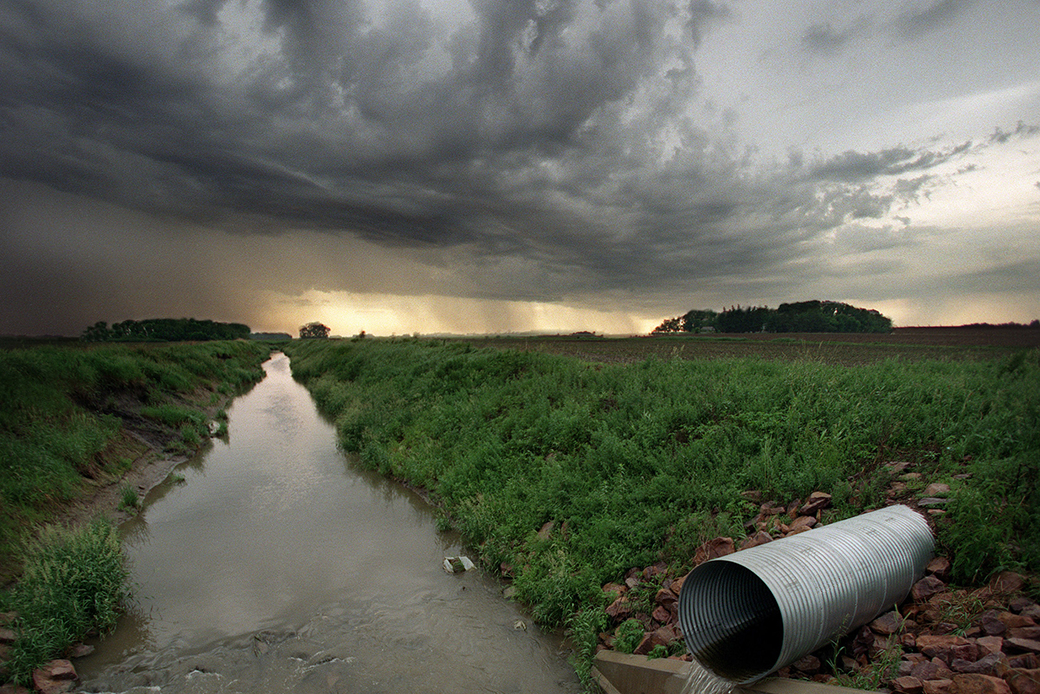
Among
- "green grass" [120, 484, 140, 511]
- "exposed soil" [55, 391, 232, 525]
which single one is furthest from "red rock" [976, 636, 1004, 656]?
"green grass" [120, 484, 140, 511]

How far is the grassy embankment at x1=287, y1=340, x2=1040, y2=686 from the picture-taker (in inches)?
237

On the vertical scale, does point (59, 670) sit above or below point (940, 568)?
below

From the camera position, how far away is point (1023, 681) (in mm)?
3303

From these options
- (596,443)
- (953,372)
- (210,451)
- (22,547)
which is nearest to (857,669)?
(596,443)

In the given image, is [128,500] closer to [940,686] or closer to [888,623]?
[888,623]

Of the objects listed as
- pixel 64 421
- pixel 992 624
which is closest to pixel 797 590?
pixel 992 624

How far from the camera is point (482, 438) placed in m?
12.4

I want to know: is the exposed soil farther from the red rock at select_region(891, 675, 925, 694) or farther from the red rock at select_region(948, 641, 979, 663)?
the red rock at select_region(948, 641, 979, 663)

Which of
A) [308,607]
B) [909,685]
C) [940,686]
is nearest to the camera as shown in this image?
[940,686]

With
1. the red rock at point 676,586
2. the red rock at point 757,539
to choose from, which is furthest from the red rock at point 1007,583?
the red rock at point 676,586

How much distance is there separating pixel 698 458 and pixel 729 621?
135 inches

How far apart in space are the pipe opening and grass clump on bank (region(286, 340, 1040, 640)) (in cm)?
135

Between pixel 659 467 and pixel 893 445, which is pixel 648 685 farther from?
pixel 893 445

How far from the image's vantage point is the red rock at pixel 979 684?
331cm
